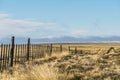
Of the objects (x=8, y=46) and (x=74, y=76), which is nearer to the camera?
(x=74, y=76)

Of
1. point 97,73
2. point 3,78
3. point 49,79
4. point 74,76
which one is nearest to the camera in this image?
point 49,79

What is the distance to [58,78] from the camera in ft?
45.2

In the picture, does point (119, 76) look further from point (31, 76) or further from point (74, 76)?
point (31, 76)

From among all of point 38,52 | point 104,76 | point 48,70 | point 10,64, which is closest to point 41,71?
point 48,70

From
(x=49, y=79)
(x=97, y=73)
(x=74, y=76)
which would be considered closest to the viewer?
(x=49, y=79)

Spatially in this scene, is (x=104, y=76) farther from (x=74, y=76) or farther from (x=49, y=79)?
(x=49, y=79)

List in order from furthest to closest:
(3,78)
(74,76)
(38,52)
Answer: (38,52) < (74,76) < (3,78)

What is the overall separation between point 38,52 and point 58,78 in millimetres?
20790

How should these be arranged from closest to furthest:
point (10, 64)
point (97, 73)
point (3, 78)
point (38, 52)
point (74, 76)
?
point (3, 78) < point (74, 76) < point (97, 73) < point (10, 64) < point (38, 52)

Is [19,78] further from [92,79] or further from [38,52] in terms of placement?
[38,52]

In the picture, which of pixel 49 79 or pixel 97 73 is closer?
pixel 49 79

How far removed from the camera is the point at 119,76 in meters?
17.4

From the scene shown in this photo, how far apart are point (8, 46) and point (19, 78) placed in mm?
8043

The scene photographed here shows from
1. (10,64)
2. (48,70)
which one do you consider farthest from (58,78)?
(10,64)
